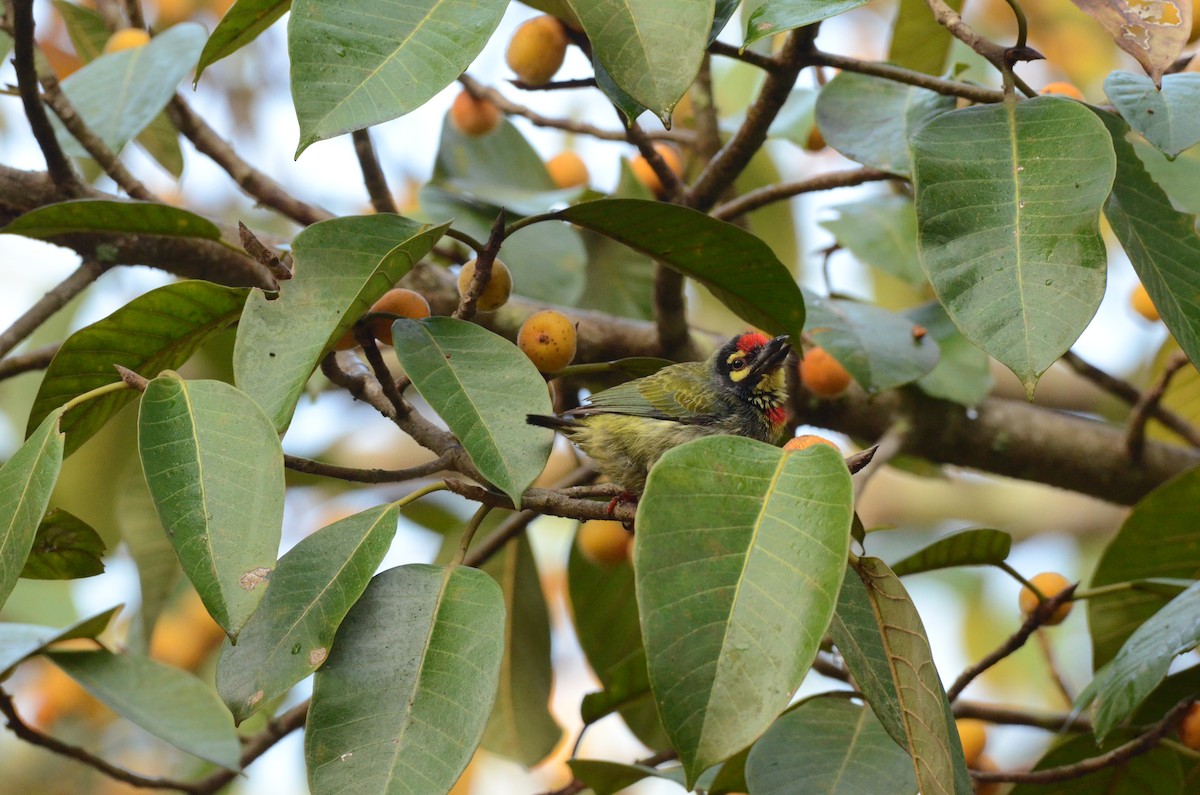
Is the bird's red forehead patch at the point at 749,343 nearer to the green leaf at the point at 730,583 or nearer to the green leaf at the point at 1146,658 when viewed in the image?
the green leaf at the point at 1146,658

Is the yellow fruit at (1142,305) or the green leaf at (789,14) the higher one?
the green leaf at (789,14)

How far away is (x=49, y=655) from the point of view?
197cm

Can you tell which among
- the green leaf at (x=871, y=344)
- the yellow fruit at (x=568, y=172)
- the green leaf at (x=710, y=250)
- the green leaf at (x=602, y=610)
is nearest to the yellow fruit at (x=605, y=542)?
the green leaf at (x=602, y=610)

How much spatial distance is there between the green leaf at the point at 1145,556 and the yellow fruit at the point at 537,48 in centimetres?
146

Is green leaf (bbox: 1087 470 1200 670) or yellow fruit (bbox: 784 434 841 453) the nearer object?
yellow fruit (bbox: 784 434 841 453)

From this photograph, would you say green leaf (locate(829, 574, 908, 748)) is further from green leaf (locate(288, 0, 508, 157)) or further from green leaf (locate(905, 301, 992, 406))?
green leaf (locate(905, 301, 992, 406))

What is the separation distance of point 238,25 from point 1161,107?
1300mm

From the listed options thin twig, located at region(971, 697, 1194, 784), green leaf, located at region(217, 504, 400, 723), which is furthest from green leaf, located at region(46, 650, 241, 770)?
thin twig, located at region(971, 697, 1194, 784)

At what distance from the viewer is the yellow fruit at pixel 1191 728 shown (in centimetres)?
190

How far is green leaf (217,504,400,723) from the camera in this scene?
1271 millimetres

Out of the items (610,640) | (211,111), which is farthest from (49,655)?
(211,111)

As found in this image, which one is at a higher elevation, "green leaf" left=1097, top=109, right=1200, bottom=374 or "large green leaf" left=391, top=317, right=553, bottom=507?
"green leaf" left=1097, top=109, right=1200, bottom=374

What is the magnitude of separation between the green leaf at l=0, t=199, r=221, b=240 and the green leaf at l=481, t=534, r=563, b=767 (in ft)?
4.22

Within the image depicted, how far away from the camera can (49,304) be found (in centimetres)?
193
